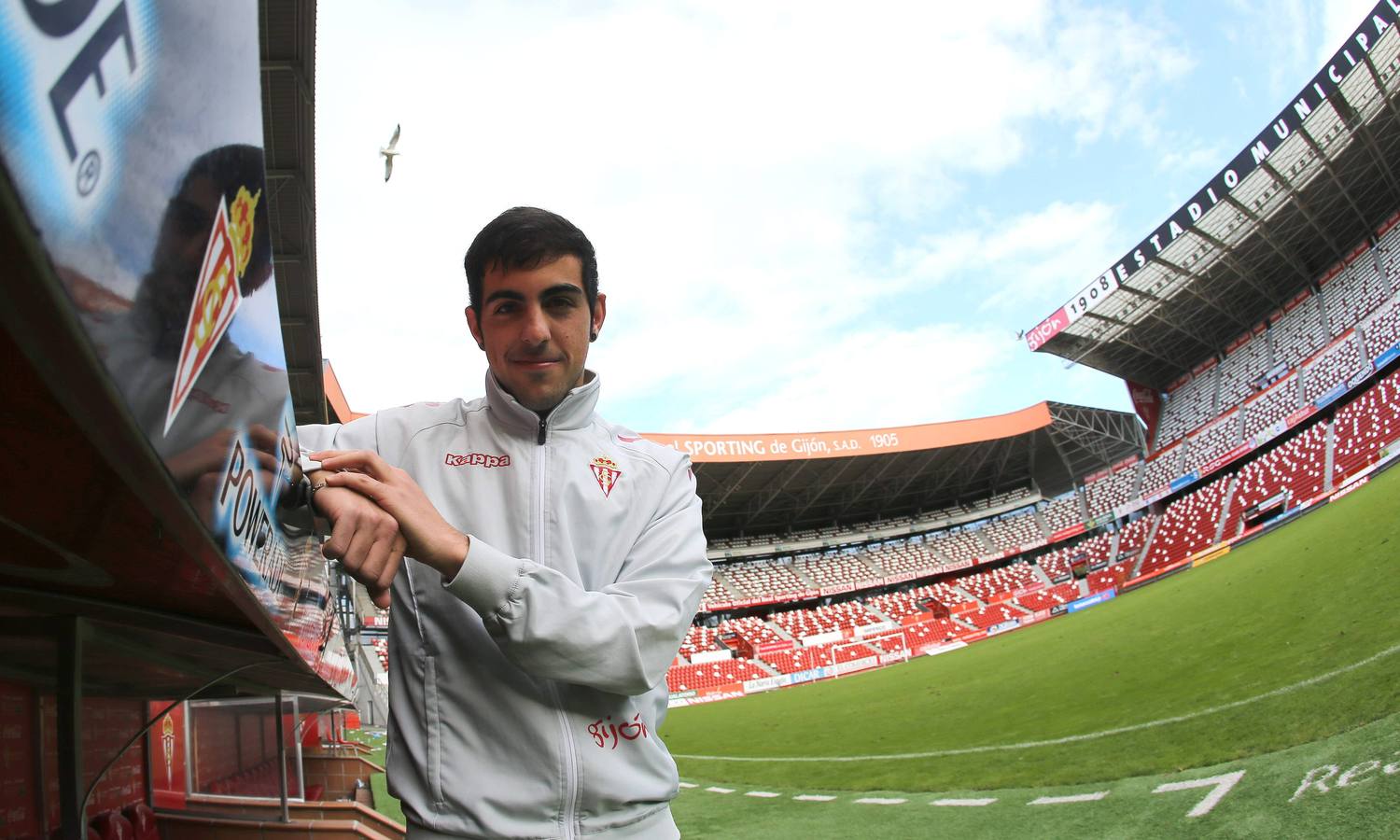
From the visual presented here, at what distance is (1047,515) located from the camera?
144 feet

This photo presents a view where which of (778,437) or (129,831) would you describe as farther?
(778,437)

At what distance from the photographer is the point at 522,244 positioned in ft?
5.44

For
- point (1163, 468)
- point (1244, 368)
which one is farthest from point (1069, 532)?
point (1244, 368)

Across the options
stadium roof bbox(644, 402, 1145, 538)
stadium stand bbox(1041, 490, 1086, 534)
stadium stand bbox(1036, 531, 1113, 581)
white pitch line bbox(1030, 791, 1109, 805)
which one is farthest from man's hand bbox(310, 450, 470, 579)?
stadium stand bbox(1041, 490, 1086, 534)

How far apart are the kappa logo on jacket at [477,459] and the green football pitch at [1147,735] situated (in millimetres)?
4747

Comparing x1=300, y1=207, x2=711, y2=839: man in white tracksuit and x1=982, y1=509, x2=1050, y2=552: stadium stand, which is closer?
x1=300, y1=207, x2=711, y2=839: man in white tracksuit

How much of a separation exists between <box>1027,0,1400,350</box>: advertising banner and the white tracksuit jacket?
3300 centimetres

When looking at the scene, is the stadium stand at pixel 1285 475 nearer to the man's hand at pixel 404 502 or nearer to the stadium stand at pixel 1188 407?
the stadium stand at pixel 1188 407

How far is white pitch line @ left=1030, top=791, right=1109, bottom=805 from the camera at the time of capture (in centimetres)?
623

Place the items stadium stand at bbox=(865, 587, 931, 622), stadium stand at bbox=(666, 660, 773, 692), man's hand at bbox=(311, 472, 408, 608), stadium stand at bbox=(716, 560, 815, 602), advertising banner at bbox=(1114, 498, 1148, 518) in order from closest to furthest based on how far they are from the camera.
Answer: man's hand at bbox=(311, 472, 408, 608)
stadium stand at bbox=(666, 660, 773, 692)
advertising banner at bbox=(1114, 498, 1148, 518)
stadium stand at bbox=(865, 587, 931, 622)
stadium stand at bbox=(716, 560, 815, 602)

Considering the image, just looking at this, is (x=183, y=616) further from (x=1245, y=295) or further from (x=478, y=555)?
(x=1245, y=295)

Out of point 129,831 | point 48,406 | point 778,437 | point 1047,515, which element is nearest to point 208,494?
point 48,406

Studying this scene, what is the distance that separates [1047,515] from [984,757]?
38598 mm

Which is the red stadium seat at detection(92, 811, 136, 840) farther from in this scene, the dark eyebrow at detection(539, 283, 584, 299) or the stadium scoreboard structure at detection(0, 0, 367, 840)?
the dark eyebrow at detection(539, 283, 584, 299)
